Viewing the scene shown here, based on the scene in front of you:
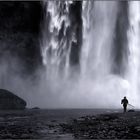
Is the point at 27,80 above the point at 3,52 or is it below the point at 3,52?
below

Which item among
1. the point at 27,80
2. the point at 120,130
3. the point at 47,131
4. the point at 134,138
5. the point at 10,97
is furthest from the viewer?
the point at 27,80

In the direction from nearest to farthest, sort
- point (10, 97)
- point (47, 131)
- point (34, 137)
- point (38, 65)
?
point (34, 137)
point (47, 131)
point (10, 97)
point (38, 65)

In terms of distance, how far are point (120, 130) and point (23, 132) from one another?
32.1 ft

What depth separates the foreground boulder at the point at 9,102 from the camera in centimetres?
12062

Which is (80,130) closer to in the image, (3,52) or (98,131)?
(98,131)

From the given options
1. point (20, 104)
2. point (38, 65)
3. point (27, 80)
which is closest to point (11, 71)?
point (27, 80)

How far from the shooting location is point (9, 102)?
4781 inches

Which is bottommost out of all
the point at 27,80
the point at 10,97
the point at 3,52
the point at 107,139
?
the point at 107,139

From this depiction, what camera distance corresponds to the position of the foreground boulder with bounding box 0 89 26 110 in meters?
121

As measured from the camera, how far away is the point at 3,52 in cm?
15388

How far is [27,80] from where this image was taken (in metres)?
157

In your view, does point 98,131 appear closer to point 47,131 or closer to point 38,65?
point 47,131

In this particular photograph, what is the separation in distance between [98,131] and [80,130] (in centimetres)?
248

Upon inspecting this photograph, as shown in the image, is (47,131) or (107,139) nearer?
(107,139)
